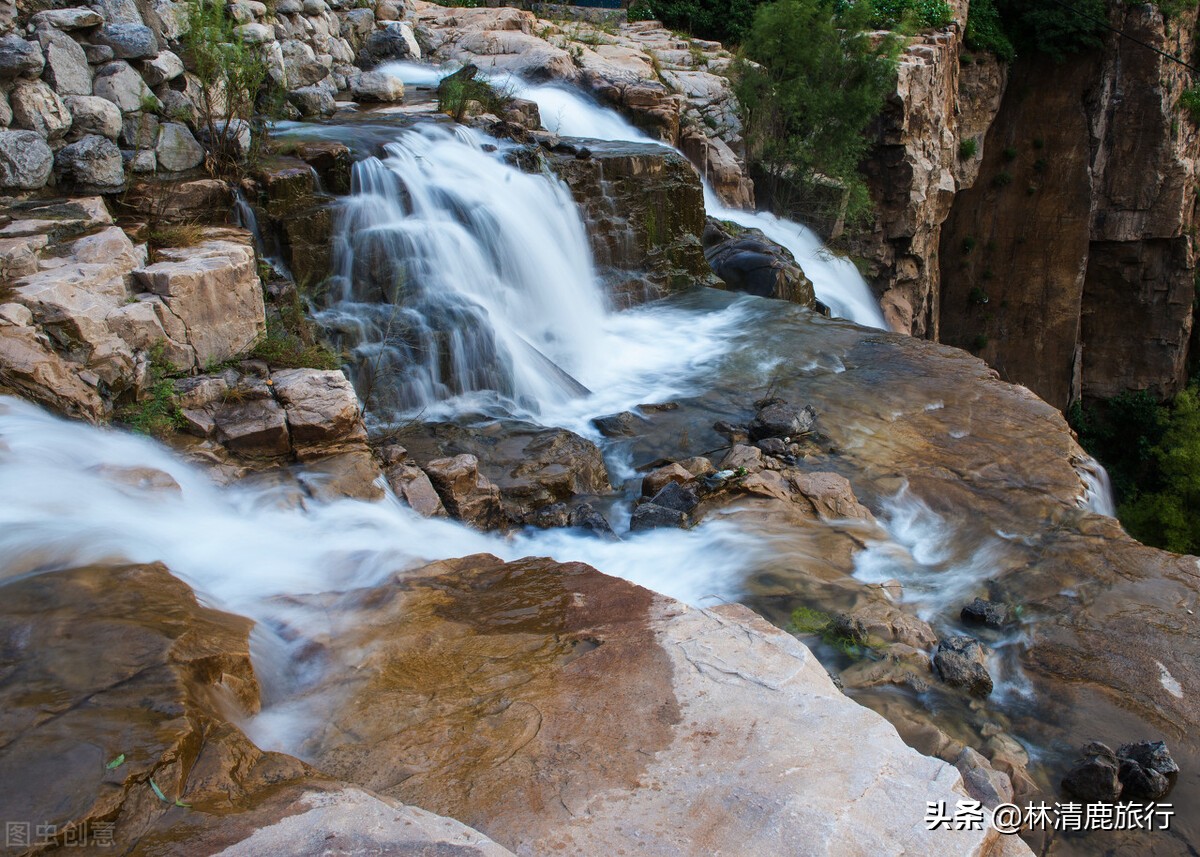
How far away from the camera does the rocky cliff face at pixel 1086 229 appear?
1891 cm

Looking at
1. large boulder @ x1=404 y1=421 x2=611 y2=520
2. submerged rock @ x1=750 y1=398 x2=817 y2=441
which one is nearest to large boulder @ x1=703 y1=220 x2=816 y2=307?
submerged rock @ x1=750 y1=398 x2=817 y2=441

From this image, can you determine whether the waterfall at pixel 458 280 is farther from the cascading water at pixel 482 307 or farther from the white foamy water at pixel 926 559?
the white foamy water at pixel 926 559

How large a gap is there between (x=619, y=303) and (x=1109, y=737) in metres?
7.19

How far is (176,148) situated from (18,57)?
128 cm

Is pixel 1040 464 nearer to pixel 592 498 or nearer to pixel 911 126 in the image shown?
pixel 592 498

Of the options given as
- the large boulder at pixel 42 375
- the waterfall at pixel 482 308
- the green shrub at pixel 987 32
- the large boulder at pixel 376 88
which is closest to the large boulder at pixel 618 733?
the large boulder at pixel 42 375

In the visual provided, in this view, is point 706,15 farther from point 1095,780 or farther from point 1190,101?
point 1095,780

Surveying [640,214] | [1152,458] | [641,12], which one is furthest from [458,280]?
[1152,458]

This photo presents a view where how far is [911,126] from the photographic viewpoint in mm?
15766

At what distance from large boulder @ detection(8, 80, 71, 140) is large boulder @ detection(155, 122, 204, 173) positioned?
29.0 inches

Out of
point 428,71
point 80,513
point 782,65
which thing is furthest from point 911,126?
point 80,513

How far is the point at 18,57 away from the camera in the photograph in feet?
19.8

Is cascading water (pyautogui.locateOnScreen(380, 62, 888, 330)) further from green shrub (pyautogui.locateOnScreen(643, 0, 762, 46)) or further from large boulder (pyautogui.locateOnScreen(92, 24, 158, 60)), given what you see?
green shrub (pyautogui.locateOnScreen(643, 0, 762, 46))

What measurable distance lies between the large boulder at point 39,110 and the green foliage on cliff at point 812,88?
34.3 feet
